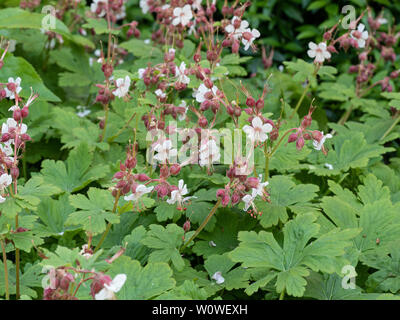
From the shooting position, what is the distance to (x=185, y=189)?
1.79 metres

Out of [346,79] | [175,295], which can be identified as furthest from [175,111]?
[346,79]

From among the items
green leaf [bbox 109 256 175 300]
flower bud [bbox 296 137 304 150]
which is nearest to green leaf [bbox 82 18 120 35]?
flower bud [bbox 296 137 304 150]

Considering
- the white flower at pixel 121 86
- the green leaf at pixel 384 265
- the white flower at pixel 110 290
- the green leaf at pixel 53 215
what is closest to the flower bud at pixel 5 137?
the green leaf at pixel 53 215

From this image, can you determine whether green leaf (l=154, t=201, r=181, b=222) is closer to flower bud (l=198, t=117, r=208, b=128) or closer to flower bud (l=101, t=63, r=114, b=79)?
flower bud (l=198, t=117, r=208, b=128)

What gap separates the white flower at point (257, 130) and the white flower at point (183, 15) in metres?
0.94

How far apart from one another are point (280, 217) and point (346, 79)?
1.84m

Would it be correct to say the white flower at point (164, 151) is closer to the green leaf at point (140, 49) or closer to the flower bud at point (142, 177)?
the flower bud at point (142, 177)

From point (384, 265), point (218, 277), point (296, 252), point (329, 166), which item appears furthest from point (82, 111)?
point (384, 265)

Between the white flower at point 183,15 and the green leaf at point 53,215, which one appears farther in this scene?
the white flower at point 183,15

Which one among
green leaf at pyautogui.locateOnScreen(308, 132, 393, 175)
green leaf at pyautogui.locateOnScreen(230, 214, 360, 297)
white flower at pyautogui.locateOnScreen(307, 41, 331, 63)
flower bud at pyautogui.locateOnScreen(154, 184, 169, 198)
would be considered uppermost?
white flower at pyautogui.locateOnScreen(307, 41, 331, 63)

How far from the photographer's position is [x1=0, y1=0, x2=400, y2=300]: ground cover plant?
1.69 metres

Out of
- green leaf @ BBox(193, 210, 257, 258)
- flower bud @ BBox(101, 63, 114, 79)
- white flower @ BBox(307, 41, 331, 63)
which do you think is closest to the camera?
green leaf @ BBox(193, 210, 257, 258)

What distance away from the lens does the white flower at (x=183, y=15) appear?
2.48 m

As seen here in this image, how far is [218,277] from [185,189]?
0.38 m
